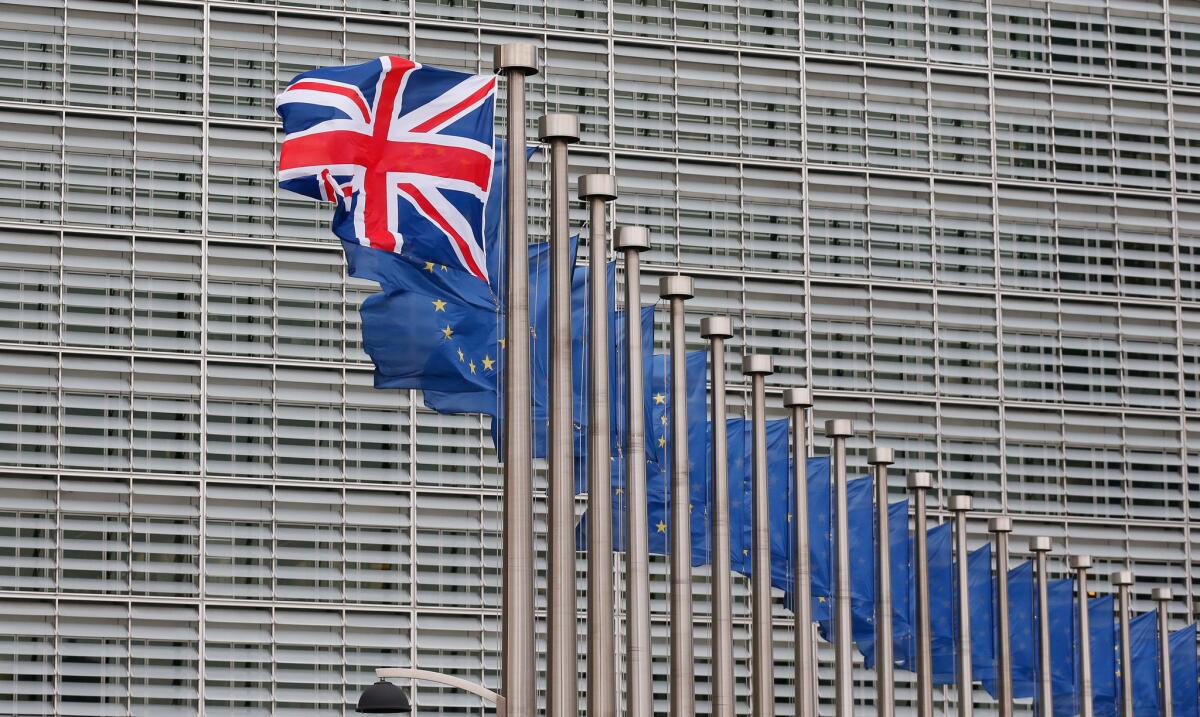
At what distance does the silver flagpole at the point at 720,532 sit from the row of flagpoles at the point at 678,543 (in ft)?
0.12

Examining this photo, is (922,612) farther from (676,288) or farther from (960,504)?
(676,288)

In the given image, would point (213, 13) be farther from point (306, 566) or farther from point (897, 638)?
point (897, 638)

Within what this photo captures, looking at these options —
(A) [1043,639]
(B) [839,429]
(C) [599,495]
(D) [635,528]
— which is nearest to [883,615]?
(B) [839,429]

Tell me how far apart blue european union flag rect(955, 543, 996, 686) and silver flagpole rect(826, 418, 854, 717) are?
20.0 ft

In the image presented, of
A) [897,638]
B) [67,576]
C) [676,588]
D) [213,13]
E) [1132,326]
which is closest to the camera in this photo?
[676,588]

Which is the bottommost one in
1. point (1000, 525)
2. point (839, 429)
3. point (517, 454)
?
point (1000, 525)

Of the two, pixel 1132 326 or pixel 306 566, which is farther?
pixel 1132 326

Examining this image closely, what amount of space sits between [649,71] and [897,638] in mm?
20282

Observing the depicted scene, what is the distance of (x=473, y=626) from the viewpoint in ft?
181

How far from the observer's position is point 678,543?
32688 millimetres

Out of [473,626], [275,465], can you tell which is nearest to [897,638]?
[473,626]

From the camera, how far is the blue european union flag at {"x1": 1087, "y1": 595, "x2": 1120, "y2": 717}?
50188 millimetres

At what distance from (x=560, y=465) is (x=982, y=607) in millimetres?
→ 23286

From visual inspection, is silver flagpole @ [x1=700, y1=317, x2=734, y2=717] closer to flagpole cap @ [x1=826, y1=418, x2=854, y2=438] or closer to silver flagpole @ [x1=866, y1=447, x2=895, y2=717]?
silver flagpole @ [x1=866, y1=447, x2=895, y2=717]
